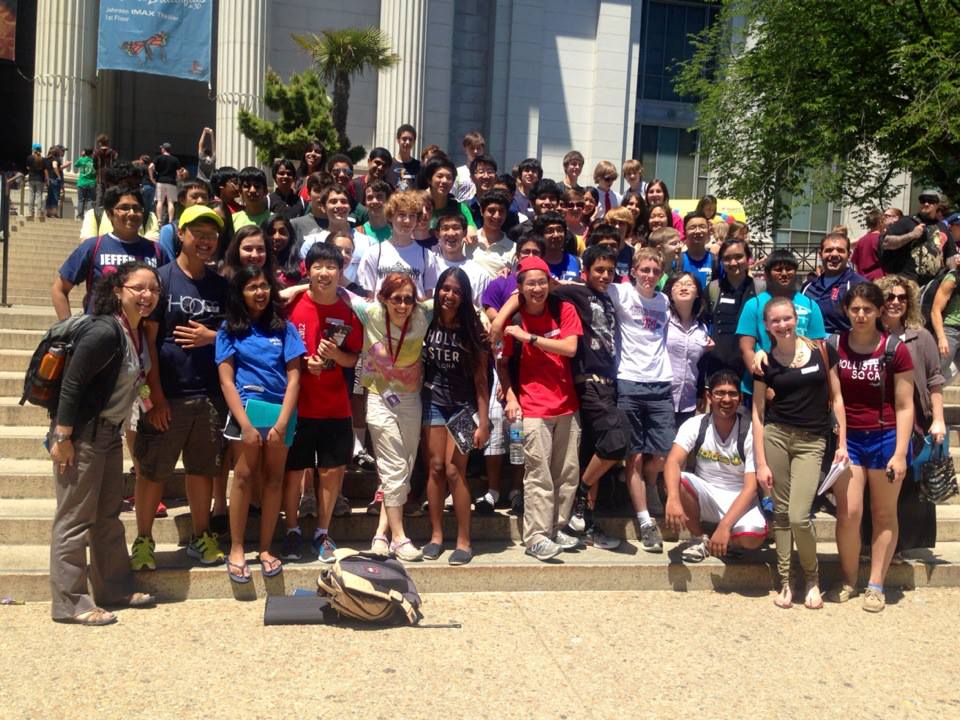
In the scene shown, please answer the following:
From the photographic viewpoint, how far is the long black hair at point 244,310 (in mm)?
5723

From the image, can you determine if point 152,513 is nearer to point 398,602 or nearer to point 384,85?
point 398,602

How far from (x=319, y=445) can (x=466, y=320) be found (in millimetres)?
1234

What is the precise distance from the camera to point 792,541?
20.8ft

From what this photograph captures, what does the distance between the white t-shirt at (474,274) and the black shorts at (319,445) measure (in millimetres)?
1566

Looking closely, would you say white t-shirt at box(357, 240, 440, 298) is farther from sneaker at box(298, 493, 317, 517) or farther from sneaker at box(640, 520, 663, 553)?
sneaker at box(640, 520, 663, 553)

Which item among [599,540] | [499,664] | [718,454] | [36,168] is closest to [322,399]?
[499,664]

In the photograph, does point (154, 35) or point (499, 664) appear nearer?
point (499, 664)

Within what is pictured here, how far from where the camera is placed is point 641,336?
6766 mm

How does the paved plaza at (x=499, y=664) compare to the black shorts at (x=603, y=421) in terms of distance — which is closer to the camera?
the paved plaza at (x=499, y=664)

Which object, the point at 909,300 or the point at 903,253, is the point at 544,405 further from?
the point at 903,253

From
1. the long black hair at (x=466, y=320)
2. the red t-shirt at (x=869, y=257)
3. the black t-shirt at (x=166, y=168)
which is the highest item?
the black t-shirt at (x=166, y=168)

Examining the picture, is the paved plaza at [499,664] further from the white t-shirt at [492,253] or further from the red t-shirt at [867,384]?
the white t-shirt at [492,253]

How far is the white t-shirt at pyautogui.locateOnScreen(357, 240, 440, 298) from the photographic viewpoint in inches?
272

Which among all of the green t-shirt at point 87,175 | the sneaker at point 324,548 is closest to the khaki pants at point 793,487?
the sneaker at point 324,548
